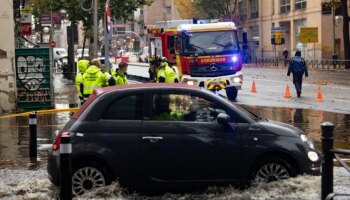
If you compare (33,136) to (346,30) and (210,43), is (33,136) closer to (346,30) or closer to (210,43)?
(210,43)

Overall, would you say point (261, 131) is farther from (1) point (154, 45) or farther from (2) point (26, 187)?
(1) point (154, 45)

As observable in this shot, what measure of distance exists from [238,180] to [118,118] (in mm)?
1746

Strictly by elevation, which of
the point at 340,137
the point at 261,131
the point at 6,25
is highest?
the point at 6,25

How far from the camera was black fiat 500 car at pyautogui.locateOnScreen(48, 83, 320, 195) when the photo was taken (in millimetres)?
7602

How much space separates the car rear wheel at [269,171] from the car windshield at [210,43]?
14502 millimetres

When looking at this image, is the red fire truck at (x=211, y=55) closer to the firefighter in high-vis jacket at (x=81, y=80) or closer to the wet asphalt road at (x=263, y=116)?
the wet asphalt road at (x=263, y=116)

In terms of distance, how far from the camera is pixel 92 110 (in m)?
7.72

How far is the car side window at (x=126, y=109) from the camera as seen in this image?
7.74 meters

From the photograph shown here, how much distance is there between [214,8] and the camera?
79188 mm

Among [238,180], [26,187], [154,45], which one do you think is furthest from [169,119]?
[154,45]

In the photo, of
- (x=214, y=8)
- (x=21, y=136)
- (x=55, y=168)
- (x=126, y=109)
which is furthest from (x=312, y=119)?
(x=214, y=8)

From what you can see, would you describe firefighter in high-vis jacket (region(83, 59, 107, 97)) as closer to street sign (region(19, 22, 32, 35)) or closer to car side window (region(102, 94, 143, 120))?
car side window (region(102, 94, 143, 120))

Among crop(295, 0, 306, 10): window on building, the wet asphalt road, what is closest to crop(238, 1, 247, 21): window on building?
crop(295, 0, 306, 10): window on building

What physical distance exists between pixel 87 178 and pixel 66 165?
4.03ft
